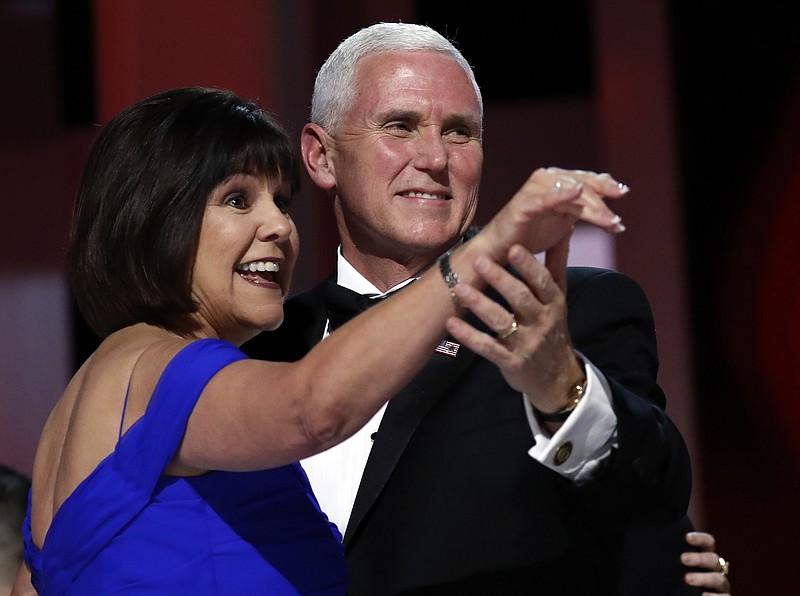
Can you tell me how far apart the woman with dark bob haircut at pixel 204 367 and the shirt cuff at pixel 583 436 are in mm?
223

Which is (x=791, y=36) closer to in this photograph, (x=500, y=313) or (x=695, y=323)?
(x=695, y=323)

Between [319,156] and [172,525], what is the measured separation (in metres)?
1.09

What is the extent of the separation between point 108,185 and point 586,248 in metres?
2.24

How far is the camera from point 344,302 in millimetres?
2203

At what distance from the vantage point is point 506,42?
3.90 metres

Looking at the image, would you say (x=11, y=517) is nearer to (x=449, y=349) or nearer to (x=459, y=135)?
(x=449, y=349)

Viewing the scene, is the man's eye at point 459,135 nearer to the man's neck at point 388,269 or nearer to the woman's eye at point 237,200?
the man's neck at point 388,269

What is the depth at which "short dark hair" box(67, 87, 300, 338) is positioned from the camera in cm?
159

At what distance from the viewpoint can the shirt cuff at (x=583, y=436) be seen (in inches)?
59.0

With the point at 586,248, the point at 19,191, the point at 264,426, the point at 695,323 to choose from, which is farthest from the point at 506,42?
the point at 264,426

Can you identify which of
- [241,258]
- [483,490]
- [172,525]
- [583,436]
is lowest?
[483,490]

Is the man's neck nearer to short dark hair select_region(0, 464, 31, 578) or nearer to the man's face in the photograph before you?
the man's face

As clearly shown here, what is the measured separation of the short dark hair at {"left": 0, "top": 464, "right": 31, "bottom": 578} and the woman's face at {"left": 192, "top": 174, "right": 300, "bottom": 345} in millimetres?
742

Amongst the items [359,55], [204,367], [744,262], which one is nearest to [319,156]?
[359,55]
